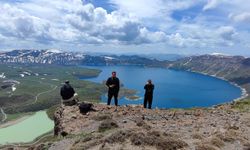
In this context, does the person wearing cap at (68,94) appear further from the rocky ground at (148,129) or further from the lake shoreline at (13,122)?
the lake shoreline at (13,122)

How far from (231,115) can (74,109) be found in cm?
1289

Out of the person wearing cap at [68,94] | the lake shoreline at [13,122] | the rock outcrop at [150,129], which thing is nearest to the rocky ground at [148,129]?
the rock outcrop at [150,129]

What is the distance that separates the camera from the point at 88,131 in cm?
2380

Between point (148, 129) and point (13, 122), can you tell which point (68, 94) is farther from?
point (13, 122)

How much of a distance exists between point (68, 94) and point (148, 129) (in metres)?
11.8

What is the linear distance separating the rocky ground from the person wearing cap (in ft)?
3.25

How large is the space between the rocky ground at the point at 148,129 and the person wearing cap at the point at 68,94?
0.99 meters

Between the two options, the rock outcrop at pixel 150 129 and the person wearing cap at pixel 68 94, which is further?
the person wearing cap at pixel 68 94

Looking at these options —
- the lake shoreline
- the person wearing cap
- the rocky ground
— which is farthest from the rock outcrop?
the lake shoreline

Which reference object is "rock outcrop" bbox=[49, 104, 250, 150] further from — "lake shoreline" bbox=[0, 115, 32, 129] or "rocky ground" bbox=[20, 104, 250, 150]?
"lake shoreline" bbox=[0, 115, 32, 129]

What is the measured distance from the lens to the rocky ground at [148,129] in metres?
18.5

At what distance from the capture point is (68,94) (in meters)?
31.1

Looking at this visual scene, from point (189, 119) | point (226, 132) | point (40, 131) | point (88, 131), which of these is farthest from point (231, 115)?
point (40, 131)

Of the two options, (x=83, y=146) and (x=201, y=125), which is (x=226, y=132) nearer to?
(x=201, y=125)
